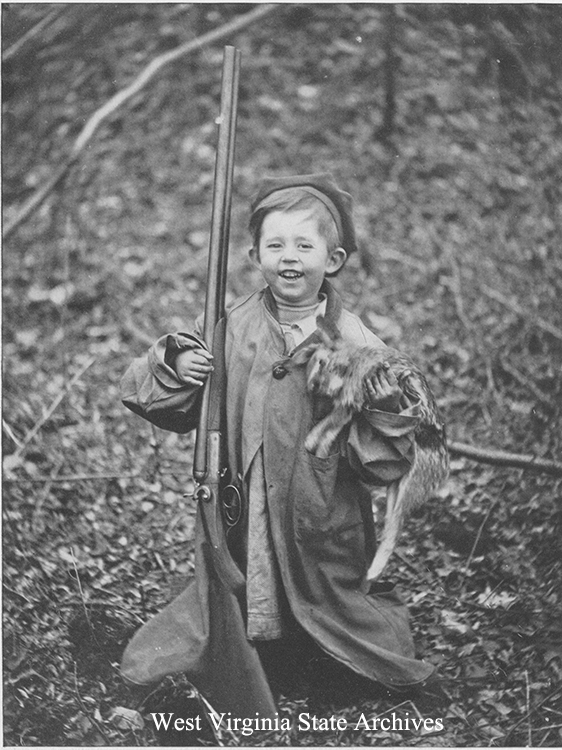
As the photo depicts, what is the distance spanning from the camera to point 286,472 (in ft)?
17.0

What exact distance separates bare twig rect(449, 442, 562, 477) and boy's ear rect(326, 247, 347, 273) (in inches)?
43.0

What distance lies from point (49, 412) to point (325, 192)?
1.82 meters

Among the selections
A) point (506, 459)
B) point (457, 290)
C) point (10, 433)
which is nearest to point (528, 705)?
point (506, 459)

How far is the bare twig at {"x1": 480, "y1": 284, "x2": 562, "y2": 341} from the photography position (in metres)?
5.77

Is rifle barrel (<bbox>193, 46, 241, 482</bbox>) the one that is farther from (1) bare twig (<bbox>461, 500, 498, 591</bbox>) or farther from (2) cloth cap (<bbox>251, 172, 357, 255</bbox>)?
(1) bare twig (<bbox>461, 500, 498, 591</bbox>)

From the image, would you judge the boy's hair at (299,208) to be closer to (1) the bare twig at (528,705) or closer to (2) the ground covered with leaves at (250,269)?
(2) the ground covered with leaves at (250,269)

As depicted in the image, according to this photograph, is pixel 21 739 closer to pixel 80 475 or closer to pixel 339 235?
pixel 80 475

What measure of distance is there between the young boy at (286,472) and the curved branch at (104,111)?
3.58 ft

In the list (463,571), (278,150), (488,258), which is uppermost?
(278,150)

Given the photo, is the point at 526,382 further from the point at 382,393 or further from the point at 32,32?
the point at 32,32

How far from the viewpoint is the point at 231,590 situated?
5.23 m

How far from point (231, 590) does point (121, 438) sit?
3.60 ft

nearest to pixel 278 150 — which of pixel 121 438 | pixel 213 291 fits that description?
pixel 213 291

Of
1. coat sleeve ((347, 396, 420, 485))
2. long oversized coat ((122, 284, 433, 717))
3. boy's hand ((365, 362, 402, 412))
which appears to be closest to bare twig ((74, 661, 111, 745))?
long oversized coat ((122, 284, 433, 717))
